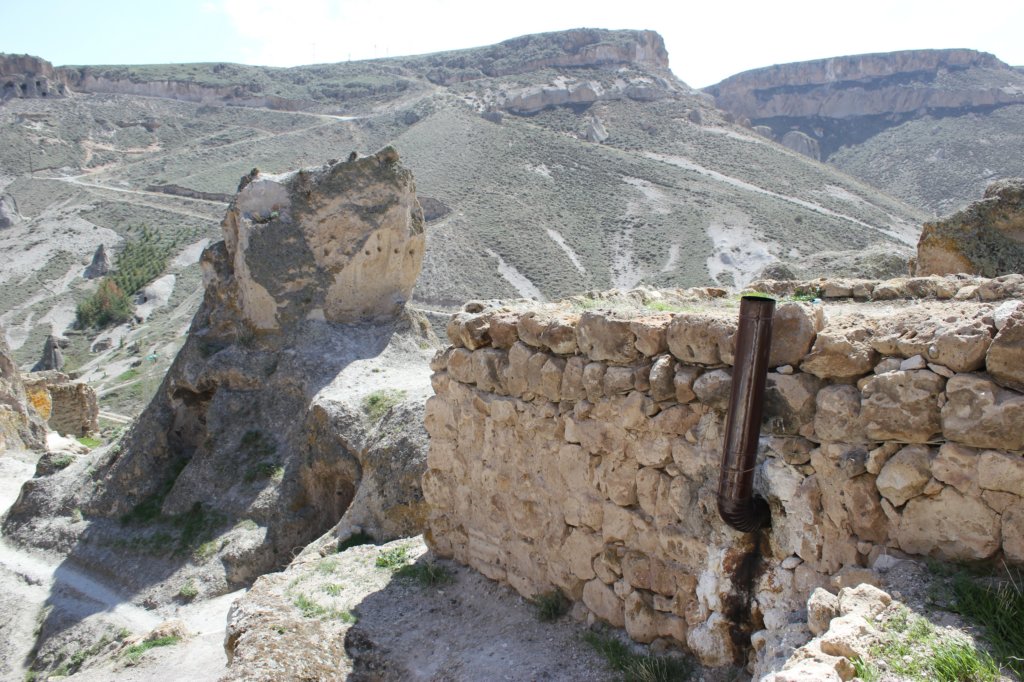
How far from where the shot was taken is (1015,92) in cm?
7406

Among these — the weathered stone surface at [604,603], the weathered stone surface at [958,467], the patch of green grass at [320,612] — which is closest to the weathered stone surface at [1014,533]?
the weathered stone surface at [958,467]

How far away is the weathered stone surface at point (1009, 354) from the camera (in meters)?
3.22

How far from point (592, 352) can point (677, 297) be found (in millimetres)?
1655

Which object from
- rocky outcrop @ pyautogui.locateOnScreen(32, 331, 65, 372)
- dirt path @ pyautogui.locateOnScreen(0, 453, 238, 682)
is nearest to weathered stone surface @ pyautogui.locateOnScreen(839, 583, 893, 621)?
dirt path @ pyautogui.locateOnScreen(0, 453, 238, 682)

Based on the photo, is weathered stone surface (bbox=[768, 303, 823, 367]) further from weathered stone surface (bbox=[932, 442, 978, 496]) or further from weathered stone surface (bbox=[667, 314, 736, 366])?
weathered stone surface (bbox=[932, 442, 978, 496])

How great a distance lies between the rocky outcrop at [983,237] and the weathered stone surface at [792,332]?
703 centimetres

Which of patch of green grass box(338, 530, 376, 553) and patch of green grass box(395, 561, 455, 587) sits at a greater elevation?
patch of green grass box(395, 561, 455, 587)

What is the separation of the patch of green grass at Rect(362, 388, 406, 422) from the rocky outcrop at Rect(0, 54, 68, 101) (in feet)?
271

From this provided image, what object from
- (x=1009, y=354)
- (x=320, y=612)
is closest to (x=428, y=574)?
A: (x=320, y=612)

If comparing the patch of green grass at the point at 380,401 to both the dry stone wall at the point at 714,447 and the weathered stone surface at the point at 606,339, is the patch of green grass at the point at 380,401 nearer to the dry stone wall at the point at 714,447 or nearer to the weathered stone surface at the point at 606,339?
the dry stone wall at the point at 714,447

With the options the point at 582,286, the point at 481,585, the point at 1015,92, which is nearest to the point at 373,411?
the point at 481,585

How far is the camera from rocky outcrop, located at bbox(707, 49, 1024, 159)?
3143 inches

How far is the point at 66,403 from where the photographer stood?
2305 cm

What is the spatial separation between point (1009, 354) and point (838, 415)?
0.77 metres
